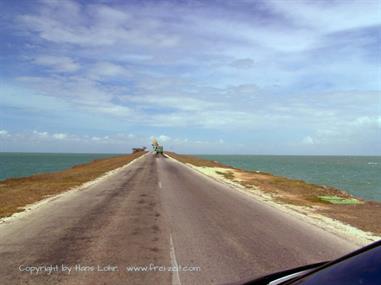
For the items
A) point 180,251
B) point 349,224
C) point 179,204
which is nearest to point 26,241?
point 180,251

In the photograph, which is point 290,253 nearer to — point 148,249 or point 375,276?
point 148,249

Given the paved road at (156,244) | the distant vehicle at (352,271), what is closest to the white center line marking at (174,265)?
the paved road at (156,244)

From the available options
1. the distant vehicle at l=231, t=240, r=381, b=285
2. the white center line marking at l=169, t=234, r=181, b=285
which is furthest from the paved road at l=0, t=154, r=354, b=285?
the distant vehicle at l=231, t=240, r=381, b=285

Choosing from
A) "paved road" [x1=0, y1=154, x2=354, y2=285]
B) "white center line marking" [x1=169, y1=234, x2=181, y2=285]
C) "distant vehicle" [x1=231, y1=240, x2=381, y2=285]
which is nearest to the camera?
"distant vehicle" [x1=231, y1=240, x2=381, y2=285]

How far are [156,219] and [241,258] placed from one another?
14.2ft

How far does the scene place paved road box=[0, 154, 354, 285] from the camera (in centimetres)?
600

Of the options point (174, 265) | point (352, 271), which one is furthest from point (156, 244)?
point (352, 271)

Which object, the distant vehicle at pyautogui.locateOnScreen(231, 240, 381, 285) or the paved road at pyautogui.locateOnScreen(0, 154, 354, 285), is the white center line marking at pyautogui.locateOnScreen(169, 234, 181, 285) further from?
the distant vehicle at pyautogui.locateOnScreen(231, 240, 381, 285)

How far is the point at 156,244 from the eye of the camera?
7.93 metres

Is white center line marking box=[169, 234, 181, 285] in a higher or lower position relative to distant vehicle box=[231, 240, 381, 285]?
lower

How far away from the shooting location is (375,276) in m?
2.30

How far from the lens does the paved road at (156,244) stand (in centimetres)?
600

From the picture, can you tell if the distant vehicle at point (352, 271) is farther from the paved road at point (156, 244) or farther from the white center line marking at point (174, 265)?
the paved road at point (156, 244)

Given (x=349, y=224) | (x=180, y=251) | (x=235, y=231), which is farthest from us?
(x=349, y=224)
